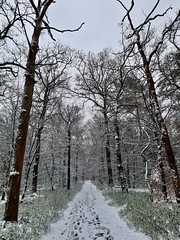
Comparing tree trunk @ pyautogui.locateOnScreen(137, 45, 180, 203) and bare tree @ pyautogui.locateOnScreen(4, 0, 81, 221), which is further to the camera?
tree trunk @ pyautogui.locateOnScreen(137, 45, 180, 203)

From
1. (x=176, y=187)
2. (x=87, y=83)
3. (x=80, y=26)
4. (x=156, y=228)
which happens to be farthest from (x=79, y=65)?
(x=156, y=228)

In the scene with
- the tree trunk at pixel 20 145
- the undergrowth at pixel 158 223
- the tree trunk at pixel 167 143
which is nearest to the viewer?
the undergrowth at pixel 158 223

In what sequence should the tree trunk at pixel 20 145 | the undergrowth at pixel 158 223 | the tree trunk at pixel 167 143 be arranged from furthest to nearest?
the tree trunk at pixel 167 143, the tree trunk at pixel 20 145, the undergrowth at pixel 158 223

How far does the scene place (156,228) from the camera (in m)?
4.27

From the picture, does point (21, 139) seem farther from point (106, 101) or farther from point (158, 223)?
point (106, 101)

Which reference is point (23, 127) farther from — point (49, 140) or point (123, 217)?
point (49, 140)

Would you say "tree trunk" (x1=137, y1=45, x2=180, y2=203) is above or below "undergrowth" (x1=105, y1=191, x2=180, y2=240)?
above

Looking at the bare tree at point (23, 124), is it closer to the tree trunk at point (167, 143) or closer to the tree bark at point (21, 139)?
the tree bark at point (21, 139)

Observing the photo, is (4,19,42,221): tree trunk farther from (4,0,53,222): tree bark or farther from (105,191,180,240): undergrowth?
(105,191,180,240): undergrowth

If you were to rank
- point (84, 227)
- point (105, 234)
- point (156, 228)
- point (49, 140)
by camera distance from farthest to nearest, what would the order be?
point (49, 140), point (84, 227), point (105, 234), point (156, 228)

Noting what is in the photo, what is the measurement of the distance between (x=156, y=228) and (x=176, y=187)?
2.19 m

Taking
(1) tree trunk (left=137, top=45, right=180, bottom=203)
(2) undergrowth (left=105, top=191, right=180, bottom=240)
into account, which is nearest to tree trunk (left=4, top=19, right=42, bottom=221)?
(2) undergrowth (left=105, top=191, right=180, bottom=240)

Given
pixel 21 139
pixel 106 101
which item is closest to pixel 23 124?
pixel 21 139

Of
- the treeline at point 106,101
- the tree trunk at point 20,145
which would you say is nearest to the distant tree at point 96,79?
the treeline at point 106,101
